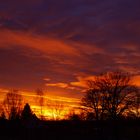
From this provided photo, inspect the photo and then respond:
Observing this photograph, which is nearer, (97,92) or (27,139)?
(27,139)

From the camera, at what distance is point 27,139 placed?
242 feet

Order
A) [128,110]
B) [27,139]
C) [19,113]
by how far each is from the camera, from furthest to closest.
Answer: [19,113]
[128,110]
[27,139]

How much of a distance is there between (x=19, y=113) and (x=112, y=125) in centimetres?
3617

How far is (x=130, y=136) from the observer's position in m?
82.6

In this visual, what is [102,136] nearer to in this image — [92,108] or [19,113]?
[92,108]

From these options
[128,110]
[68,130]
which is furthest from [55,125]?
[128,110]

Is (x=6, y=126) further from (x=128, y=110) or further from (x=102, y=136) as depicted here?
(x=128, y=110)

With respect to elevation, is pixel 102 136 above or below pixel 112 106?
below

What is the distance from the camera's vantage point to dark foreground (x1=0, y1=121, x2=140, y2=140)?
74.9m

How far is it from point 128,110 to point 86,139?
435 inches

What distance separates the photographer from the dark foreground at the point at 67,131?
7494 centimetres

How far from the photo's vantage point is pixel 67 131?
76125 mm

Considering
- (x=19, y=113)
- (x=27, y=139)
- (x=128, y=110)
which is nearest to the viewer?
(x=27, y=139)

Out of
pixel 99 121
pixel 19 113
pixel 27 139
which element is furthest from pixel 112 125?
pixel 19 113
